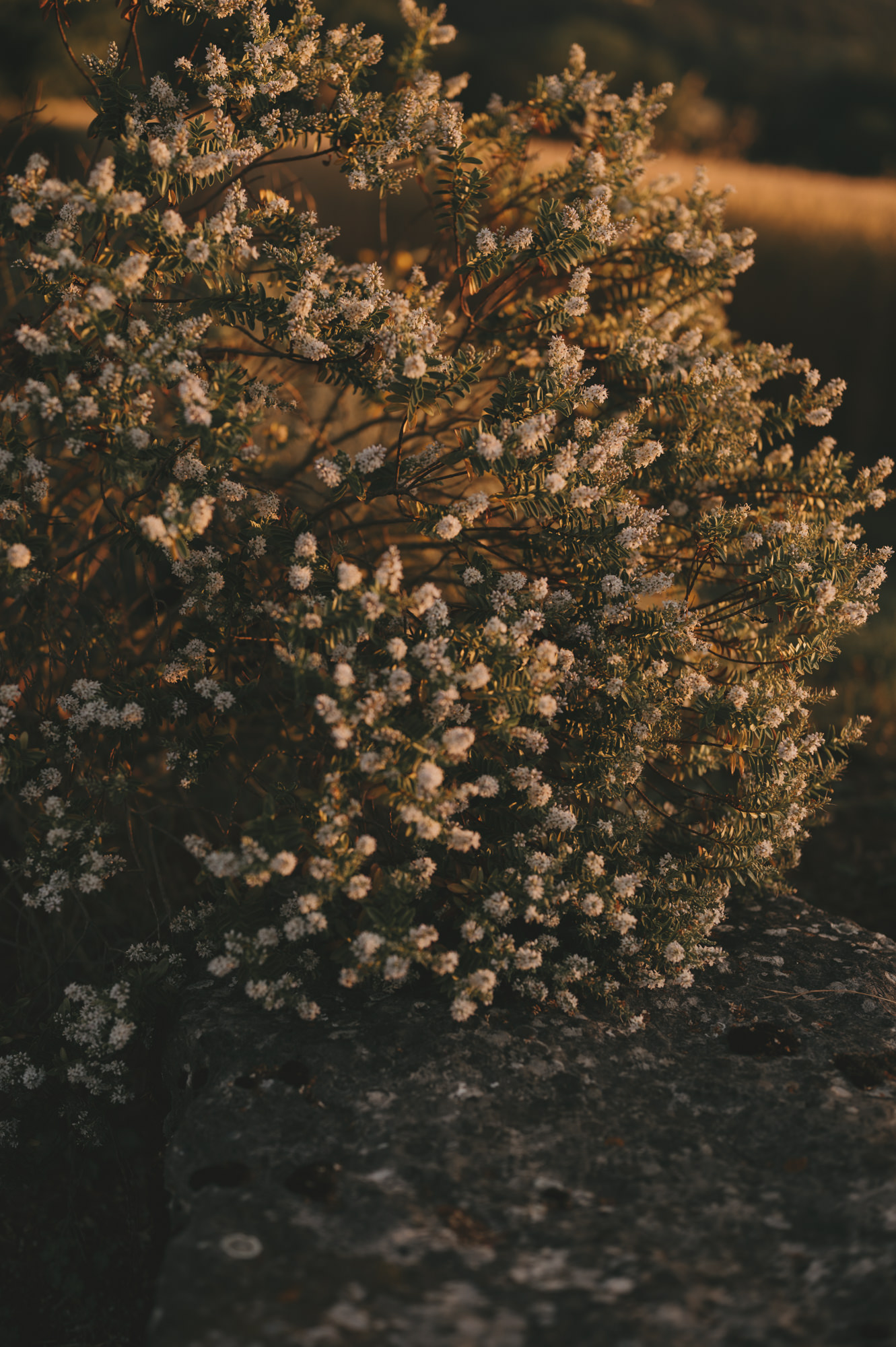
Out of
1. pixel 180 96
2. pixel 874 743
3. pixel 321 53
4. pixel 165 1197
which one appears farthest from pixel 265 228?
pixel 874 743

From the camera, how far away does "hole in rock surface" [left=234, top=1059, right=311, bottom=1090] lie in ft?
6.77

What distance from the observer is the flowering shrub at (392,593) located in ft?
6.96

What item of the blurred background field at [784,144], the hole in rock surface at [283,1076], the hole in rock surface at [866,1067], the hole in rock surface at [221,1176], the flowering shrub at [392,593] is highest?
the blurred background field at [784,144]

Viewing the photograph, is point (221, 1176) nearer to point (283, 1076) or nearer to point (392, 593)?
Answer: point (283, 1076)

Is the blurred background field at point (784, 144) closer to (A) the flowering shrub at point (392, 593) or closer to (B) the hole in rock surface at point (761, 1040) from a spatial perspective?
(A) the flowering shrub at point (392, 593)

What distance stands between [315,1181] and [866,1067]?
Result: 1.40 m

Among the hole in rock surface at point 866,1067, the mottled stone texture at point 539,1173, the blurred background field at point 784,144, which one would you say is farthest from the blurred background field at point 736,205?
the hole in rock surface at point 866,1067

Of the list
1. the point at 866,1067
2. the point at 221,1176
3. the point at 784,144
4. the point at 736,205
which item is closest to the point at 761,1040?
the point at 866,1067

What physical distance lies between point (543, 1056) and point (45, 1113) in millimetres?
1462

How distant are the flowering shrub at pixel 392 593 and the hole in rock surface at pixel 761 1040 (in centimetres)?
19

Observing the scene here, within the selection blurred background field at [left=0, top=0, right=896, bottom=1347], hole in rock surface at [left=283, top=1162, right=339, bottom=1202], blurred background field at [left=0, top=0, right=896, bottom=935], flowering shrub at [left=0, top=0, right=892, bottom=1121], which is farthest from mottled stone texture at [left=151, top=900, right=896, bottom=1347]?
→ blurred background field at [left=0, top=0, right=896, bottom=935]

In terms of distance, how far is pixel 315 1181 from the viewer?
1.77 meters

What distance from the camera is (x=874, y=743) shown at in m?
5.14

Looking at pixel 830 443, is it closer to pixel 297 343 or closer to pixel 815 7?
pixel 297 343
